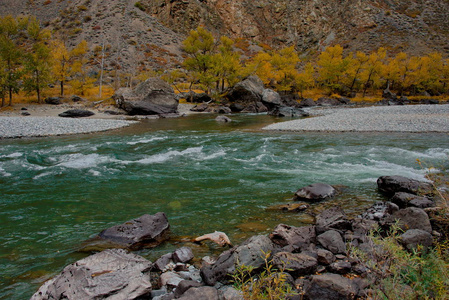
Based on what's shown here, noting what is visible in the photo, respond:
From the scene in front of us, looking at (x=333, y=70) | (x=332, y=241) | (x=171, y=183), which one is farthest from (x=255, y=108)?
(x=332, y=241)

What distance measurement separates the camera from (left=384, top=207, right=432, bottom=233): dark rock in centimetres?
495

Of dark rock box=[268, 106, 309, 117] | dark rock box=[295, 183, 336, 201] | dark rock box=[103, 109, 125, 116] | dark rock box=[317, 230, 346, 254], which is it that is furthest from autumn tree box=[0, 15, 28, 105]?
dark rock box=[317, 230, 346, 254]

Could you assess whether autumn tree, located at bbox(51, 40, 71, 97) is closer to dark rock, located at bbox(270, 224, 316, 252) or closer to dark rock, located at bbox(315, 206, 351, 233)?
dark rock, located at bbox(270, 224, 316, 252)

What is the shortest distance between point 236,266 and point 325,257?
1485 millimetres

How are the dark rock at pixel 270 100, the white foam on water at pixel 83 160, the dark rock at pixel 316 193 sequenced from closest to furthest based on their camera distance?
the dark rock at pixel 316 193 → the white foam on water at pixel 83 160 → the dark rock at pixel 270 100

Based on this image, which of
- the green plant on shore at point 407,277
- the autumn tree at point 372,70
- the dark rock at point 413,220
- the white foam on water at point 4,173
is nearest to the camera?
the green plant on shore at point 407,277

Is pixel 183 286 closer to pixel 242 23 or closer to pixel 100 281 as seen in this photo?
pixel 100 281

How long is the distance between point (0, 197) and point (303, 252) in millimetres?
8954

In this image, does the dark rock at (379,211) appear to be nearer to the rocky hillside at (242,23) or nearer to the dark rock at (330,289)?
the dark rock at (330,289)

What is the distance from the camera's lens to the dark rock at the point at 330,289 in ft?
10.6

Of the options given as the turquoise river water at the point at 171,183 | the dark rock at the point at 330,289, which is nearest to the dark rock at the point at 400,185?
the turquoise river water at the point at 171,183

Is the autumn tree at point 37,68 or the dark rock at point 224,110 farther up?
the autumn tree at point 37,68

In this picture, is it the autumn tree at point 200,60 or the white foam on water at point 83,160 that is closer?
the white foam on water at point 83,160

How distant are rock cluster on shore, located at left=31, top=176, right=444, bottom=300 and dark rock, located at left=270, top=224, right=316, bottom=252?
0.02 metres
